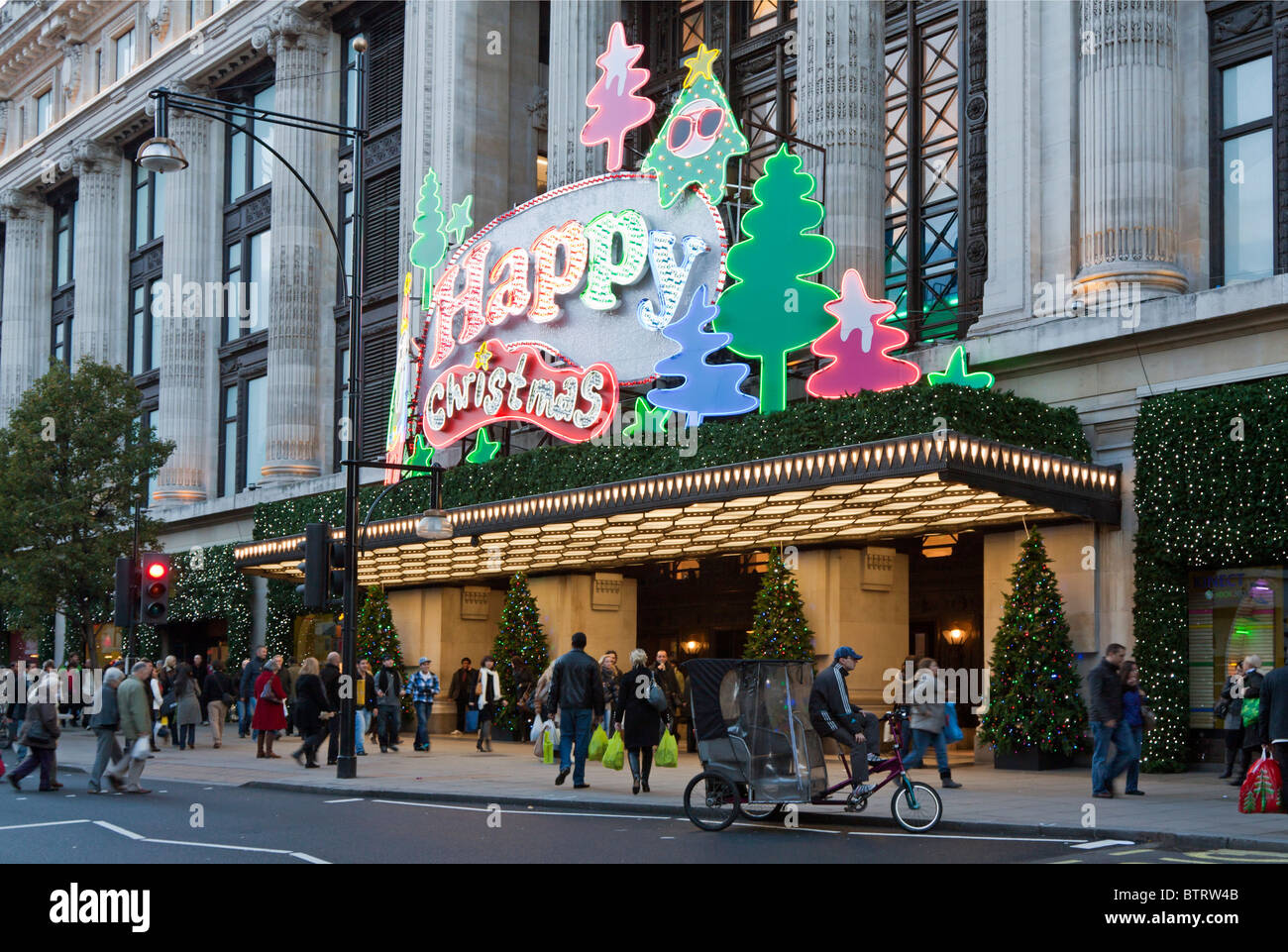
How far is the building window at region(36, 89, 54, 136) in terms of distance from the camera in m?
59.5

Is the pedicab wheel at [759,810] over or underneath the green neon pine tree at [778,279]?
underneath

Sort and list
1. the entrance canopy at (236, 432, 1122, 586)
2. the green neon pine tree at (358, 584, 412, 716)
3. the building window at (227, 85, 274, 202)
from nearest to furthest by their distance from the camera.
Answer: the entrance canopy at (236, 432, 1122, 586) → the green neon pine tree at (358, 584, 412, 716) → the building window at (227, 85, 274, 202)

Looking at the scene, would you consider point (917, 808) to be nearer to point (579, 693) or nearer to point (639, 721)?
point (639, 721)

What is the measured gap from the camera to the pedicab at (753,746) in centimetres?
1463

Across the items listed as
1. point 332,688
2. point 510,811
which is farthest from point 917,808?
point 332,688

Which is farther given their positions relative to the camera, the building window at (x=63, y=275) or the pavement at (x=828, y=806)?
the building window at (x=63, y=275)

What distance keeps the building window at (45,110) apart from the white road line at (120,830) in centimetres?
4989

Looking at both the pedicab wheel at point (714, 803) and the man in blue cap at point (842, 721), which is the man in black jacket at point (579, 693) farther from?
the man in blue cap at point (842, 721)

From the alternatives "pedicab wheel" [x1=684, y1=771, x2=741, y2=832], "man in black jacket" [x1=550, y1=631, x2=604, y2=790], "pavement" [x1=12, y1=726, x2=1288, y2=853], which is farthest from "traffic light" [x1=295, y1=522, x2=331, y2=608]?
"pedicab wheel" [x1=684, y1=771, x2=741, y2=832]

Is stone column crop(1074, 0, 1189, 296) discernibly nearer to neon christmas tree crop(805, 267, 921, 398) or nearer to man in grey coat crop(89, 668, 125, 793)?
neon christmas tree crop(805, 267, 921, 398)

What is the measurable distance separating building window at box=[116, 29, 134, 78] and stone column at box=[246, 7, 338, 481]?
11590 mm

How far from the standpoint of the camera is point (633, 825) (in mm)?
15406

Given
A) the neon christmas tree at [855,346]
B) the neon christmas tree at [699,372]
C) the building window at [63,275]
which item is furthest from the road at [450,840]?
the building window at [63,275]

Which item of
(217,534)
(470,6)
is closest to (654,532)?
(470,6)
